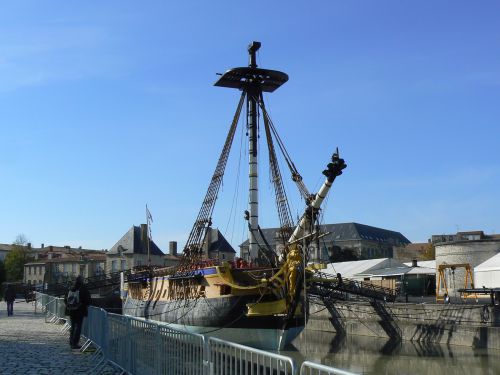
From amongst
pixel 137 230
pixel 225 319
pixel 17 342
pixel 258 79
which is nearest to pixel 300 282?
pixel 225 319

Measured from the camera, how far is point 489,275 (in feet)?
95.0

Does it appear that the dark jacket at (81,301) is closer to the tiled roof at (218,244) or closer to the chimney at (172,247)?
the tiled roof at (218,244)

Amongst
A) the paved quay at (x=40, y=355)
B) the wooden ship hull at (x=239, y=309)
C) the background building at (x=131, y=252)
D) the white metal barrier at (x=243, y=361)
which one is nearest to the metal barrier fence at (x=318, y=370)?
the white metal barrier at (x=243, y=361)

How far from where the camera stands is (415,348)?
24.8m

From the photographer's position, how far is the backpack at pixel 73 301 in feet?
44.3

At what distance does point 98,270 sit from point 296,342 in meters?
77.0

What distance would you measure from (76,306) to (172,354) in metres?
6.26

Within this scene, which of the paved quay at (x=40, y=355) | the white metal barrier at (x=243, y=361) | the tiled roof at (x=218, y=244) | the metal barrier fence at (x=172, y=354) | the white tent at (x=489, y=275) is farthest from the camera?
the tiled roof at (x=218, y=244)

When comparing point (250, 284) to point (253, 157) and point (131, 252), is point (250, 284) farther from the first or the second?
point (131, 252)

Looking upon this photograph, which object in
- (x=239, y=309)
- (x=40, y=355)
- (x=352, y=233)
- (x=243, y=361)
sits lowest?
(x=40, y=355)

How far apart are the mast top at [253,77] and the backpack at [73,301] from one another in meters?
19.0

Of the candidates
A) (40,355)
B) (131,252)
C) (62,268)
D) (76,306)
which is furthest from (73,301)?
(62,268)

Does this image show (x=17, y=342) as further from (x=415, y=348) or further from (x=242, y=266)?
(x=415, y=348)

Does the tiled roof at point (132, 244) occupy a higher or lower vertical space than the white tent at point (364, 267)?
higher
